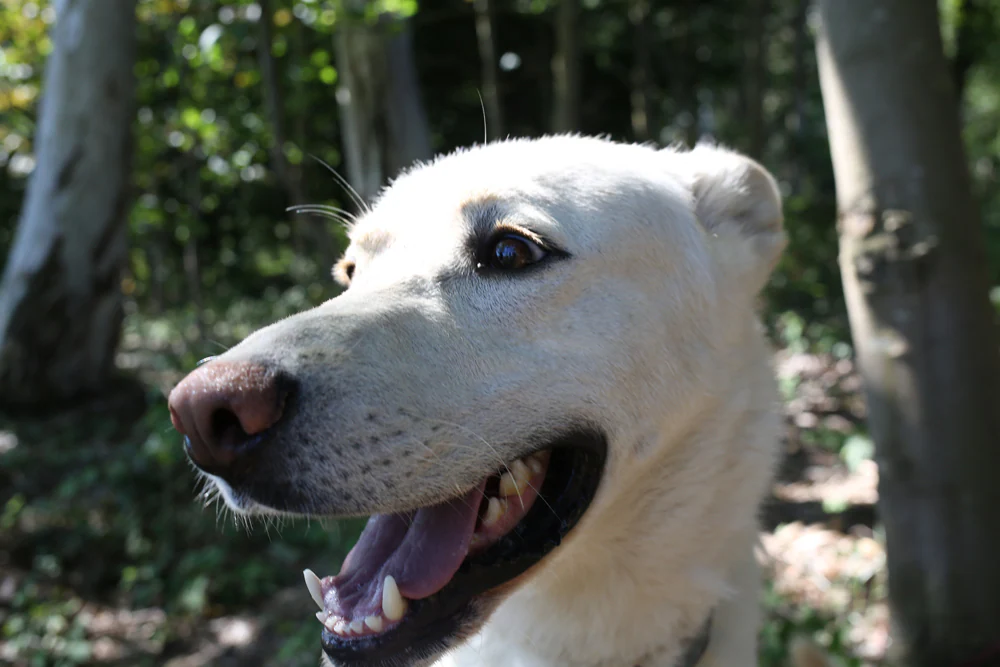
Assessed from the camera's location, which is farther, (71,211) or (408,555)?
(71,211)

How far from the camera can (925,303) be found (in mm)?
2916

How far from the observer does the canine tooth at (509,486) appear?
5.57 ft

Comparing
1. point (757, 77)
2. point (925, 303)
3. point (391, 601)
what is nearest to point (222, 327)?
point (757, 77)

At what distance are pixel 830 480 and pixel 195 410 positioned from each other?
5.19 metres

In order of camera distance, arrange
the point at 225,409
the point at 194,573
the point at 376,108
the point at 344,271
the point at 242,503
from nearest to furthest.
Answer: the point at 225,409
the point at 242,503
the point at 344,271
the point at 194,573
the point at 376,108

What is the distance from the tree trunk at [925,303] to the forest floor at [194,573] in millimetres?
619

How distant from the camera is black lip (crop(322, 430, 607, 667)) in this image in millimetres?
1518

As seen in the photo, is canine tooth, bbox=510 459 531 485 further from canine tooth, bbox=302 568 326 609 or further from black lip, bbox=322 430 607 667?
canine tooth, bbox=302 568 326 609

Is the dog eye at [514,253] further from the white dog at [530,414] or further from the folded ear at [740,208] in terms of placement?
the folded ear at [740,208]

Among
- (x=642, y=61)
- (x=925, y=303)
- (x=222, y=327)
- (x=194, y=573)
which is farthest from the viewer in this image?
(x=642, y=61)

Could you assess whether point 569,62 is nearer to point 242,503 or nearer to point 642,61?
point 642,61

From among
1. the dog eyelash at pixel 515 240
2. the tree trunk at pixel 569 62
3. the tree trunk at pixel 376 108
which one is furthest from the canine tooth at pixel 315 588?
the tree trunk at pixel 569 62

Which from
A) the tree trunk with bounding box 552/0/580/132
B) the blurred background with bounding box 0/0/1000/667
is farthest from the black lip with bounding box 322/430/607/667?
the tree trunk with bounding box 552/0/580/132

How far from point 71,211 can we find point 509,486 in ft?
22.9
